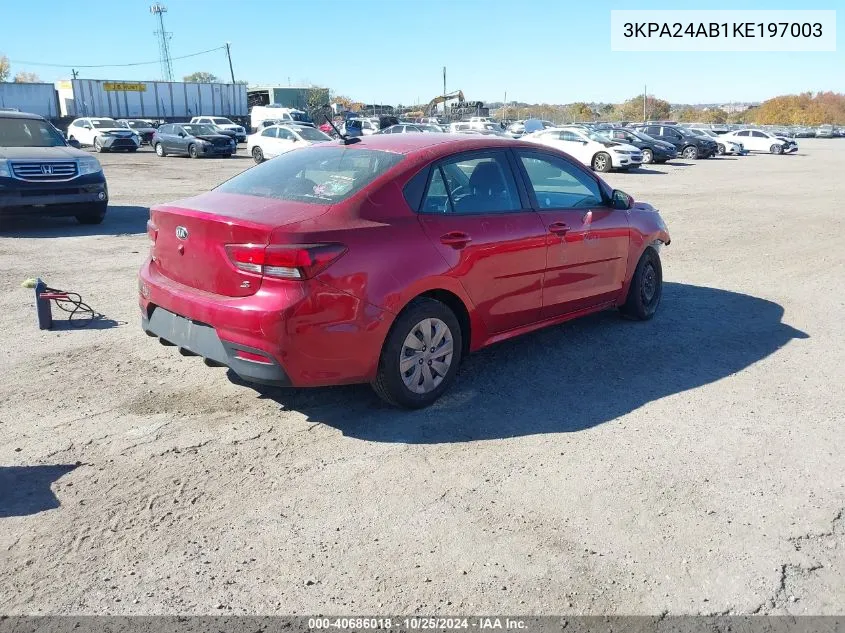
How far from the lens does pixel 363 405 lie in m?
4.73

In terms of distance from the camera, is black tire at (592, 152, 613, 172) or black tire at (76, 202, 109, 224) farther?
black tire at (592, 152, 613, 172)

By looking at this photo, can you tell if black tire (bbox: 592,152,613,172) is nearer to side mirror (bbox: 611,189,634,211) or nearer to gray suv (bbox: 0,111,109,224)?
gray suv (bbox: 0,111,109,224)

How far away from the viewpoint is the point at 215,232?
4.17 meters

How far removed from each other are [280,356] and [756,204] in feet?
50.0

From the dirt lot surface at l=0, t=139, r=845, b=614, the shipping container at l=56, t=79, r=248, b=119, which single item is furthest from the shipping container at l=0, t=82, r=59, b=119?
the dirt lot surface at l=0, t=139, r=845, b=614

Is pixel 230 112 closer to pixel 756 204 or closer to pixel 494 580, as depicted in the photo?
pixel 756 204

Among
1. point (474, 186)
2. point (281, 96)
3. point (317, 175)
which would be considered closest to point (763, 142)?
point (474, 186)

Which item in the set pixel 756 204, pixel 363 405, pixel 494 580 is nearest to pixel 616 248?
pixel 363 405

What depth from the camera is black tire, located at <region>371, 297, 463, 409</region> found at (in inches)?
172

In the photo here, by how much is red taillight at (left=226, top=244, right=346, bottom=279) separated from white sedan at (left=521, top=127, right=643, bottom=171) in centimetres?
2251

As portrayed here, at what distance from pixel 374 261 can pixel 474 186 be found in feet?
3.90

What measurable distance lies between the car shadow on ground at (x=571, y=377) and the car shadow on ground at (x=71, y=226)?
24.8 ft

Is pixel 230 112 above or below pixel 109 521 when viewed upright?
above

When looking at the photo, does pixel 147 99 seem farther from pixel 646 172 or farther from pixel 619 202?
pixel 619 202
